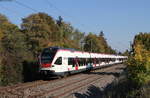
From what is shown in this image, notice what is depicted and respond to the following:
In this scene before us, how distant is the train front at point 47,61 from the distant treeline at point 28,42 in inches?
42.3

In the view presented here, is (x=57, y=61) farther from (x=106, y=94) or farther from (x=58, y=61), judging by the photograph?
(x=106, y=94)

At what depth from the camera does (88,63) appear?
3847 centimetres

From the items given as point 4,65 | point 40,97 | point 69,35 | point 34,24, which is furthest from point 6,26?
point 40,97

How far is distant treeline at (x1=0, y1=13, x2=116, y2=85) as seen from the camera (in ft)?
73.0

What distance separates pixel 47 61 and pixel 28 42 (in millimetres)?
38125

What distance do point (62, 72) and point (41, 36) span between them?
37.6 meters

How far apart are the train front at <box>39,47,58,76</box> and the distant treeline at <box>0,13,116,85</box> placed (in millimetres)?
1074

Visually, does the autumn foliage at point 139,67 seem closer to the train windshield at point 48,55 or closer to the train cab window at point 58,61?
the train cab window at point 58,61

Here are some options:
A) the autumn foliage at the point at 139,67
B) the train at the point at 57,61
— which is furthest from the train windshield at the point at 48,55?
the autumn foliage at the point at 139,67

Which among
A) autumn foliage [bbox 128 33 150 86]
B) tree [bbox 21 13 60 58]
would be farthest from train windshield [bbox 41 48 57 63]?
tree [bbox 21 13 60 58]

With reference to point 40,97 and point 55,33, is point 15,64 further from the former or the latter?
point 55,33

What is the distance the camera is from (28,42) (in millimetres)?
63781

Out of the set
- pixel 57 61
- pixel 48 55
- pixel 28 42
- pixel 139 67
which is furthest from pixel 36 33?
pixel 139 67

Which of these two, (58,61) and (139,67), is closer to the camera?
(139,67)
